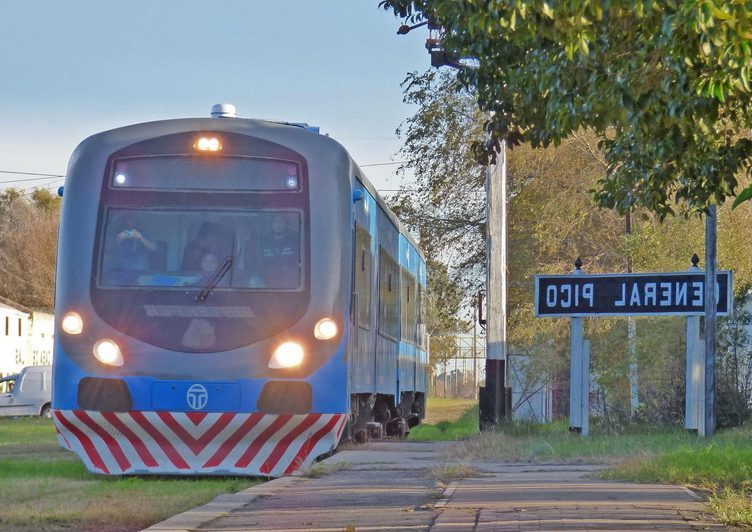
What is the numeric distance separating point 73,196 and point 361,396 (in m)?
4.10

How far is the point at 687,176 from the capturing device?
9883 mm

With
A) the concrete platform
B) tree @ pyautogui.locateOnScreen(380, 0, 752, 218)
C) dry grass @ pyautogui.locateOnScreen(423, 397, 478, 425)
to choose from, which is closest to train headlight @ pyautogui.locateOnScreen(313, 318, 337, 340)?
the concrete platform

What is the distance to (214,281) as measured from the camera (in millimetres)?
12344

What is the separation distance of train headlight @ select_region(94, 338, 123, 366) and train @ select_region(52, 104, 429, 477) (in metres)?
0.02

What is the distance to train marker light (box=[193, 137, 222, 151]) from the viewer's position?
12695 mm

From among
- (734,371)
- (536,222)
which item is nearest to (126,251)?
(734,371)

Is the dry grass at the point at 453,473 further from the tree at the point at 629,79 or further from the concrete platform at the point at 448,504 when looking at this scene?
the tree at the point at 629,79

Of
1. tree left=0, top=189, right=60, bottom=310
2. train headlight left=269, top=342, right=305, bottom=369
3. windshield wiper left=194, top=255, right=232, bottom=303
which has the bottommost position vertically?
train headlight left=269, top=342, right=305, bottom=369

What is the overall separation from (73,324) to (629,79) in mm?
6052

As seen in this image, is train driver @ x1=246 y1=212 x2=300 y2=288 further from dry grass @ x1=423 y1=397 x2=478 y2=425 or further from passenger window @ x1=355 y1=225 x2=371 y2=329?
dry grass @ x1=423 y1=397 x2=478 y2=425

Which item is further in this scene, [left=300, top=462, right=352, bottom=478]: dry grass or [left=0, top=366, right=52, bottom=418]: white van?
[left=0, top=366, right=52, bottom=418]: white van

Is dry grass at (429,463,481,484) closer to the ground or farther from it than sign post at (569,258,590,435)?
closer to the ground

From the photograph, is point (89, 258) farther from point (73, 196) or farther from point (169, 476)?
point (169, 476)

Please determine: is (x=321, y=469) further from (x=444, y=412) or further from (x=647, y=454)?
(x=444, y=412)
